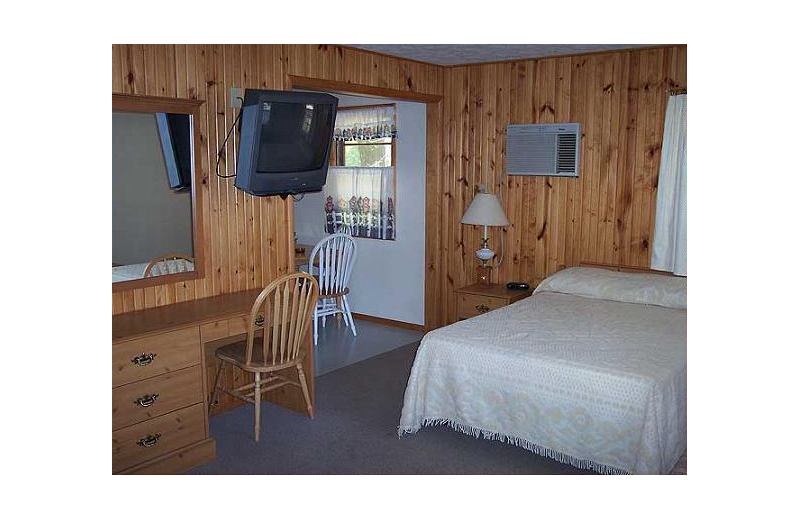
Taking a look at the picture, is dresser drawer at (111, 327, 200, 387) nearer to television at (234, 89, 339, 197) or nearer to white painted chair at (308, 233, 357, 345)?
television at (234, 89, 339, 197)

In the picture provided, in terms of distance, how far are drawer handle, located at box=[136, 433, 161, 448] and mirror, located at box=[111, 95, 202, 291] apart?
73 centimetres

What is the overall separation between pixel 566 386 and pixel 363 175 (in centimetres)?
363

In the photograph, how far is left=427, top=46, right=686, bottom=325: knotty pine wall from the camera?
4.83m

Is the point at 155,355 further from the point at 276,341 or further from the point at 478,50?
the point at 478,50

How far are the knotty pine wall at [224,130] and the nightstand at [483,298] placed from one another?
1415 mm

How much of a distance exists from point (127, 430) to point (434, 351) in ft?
4.81

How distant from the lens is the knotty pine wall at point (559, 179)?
4.83 metres

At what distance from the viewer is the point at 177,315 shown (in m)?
3.48

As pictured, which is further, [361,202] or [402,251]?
[361,202]

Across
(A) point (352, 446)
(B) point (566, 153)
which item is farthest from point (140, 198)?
(B) point (566, 153)

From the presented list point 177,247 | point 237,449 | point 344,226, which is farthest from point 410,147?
point 237,449

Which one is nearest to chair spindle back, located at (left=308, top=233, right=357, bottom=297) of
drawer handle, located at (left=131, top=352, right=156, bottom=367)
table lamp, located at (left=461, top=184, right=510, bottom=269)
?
table lamp, located at (left=461, top=184, right=510, bottom=269)

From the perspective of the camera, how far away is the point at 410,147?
609cm

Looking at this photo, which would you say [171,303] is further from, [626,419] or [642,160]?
[642,160]
